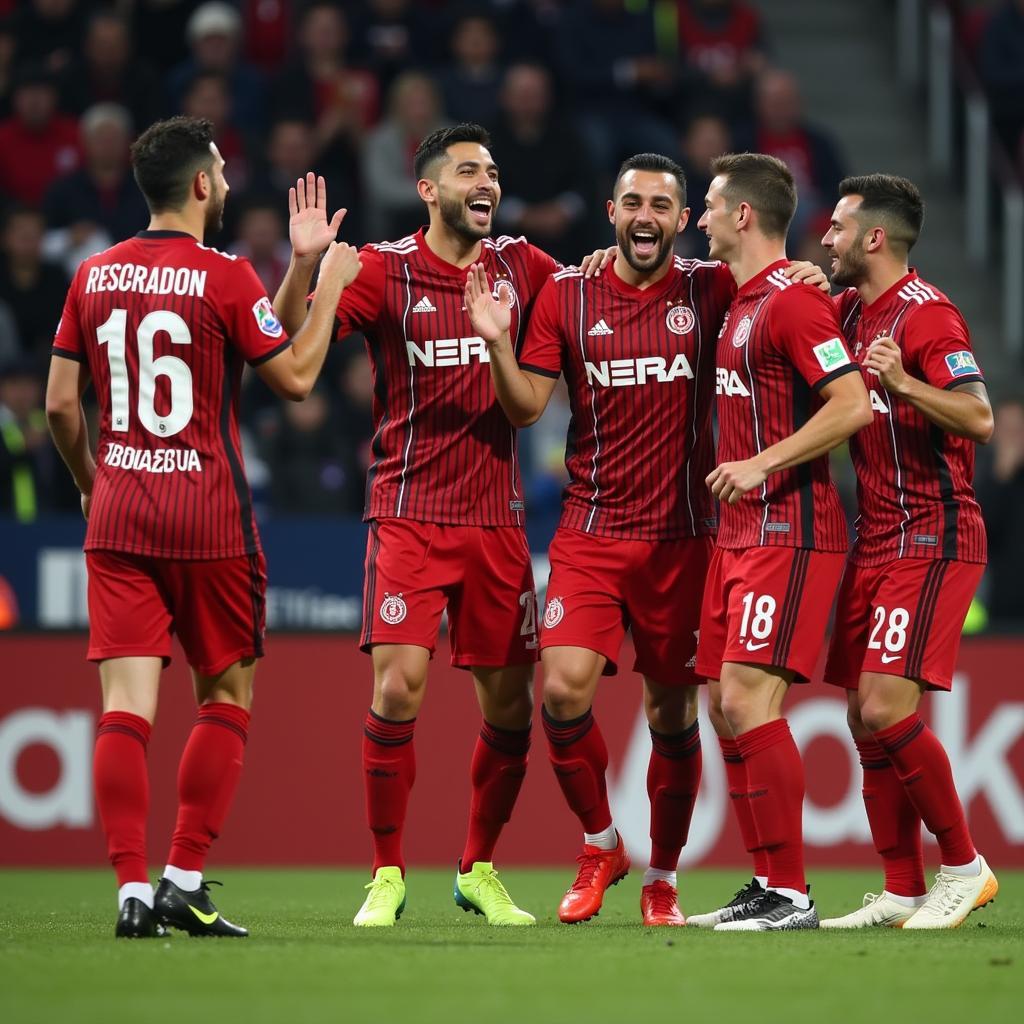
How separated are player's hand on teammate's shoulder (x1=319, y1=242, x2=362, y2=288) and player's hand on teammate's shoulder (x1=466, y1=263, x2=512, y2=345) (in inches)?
15.9

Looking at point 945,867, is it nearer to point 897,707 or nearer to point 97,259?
point 897,707

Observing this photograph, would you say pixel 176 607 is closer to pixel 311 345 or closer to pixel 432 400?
pixel 311 345

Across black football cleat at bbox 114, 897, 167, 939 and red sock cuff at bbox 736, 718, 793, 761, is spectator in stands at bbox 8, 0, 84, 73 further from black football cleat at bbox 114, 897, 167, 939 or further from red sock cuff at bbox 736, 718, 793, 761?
black football cleat at bbox 114, 897, 167, 939

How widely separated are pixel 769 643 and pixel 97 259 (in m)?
2.52

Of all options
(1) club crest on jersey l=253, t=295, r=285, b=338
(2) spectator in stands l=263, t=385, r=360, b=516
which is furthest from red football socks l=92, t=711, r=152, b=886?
(2) spectator in stands l=263, t=385, r=360, b=516

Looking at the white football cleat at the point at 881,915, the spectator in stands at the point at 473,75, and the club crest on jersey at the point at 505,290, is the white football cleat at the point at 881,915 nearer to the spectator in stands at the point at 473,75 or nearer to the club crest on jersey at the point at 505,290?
A: the club crest on jersey at the point at 505,290

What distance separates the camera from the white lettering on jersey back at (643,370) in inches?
272

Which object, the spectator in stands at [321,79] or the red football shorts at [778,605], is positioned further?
the spectator in stands at [321,79]

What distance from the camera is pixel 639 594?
695 cm

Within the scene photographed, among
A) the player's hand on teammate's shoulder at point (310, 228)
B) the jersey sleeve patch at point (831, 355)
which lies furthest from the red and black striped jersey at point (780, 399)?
the player's hand on teammate's shoulder at point (310, 228)

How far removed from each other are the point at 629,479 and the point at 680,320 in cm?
60

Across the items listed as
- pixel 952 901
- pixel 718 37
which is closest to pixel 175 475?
pixel 952 901

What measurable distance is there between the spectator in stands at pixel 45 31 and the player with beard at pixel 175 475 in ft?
30.7

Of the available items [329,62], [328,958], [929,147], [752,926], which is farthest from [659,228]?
[929,147]
